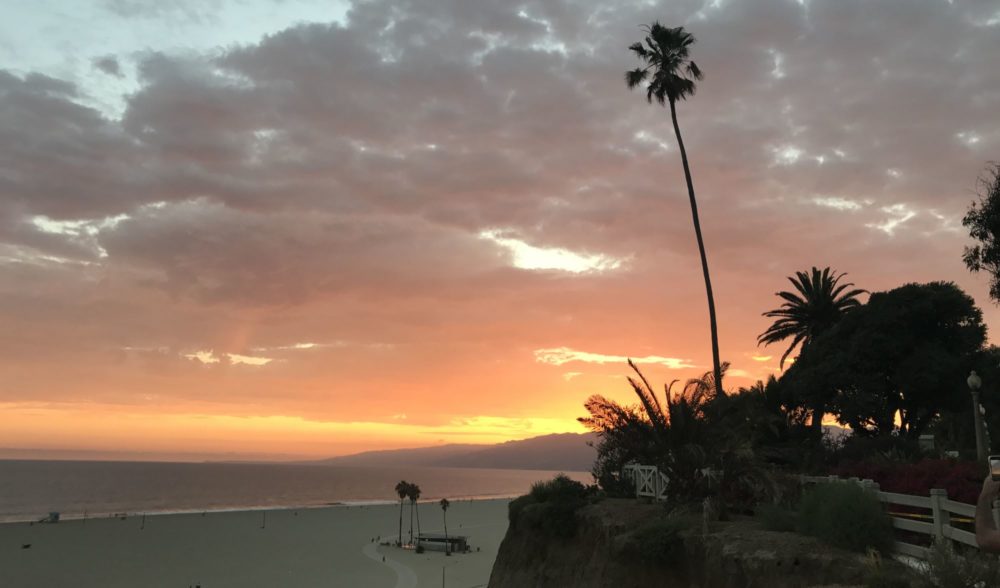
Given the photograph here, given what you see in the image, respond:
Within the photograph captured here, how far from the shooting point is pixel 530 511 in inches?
1098

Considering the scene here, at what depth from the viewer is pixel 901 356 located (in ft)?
132

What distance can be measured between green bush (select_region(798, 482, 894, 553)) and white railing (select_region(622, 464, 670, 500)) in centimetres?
748

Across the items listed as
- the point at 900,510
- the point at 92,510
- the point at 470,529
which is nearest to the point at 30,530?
the point at 92,510

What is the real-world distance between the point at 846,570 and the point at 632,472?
14383 mm

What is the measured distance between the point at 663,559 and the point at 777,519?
10.8 ft

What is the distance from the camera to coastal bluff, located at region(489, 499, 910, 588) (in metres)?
14.4

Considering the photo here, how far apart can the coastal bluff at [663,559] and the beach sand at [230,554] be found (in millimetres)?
30153

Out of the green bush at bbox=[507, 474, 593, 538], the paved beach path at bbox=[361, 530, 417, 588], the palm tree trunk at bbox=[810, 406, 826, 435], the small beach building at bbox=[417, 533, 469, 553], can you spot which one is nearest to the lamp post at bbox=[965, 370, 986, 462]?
the green bush at bbox=[507, 474, 593, 538]

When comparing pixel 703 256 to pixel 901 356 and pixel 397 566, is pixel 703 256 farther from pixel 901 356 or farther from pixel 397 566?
pixel 397 566

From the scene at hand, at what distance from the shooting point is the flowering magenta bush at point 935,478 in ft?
53.2

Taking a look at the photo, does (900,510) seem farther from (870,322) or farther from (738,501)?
(870,322)

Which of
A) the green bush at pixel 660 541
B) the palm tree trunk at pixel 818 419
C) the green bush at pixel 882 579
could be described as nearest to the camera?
the green bush at pixel 882 579

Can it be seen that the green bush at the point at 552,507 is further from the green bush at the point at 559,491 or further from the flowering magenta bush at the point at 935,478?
the flowering magenta bush at the point at 935,478

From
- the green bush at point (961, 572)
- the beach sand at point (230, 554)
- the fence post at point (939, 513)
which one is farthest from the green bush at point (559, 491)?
the beach sand at point (230, 554)
